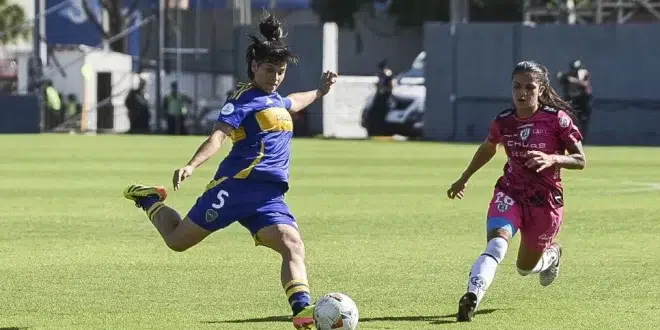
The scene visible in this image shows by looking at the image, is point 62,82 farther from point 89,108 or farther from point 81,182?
point 81,182

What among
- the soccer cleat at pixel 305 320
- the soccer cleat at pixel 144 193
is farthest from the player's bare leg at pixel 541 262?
the soccer cleat at pixel 144 193

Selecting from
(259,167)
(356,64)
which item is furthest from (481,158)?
(356,64)

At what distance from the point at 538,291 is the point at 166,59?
3564 centimetres

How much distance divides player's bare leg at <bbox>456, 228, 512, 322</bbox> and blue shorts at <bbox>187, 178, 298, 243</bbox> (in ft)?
3.79

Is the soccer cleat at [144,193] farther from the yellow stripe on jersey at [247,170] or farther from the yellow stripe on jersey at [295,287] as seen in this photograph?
the yellow stripe on jersey at [295,287]

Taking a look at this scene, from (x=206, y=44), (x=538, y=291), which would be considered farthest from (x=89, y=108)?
(x=538, y=291)

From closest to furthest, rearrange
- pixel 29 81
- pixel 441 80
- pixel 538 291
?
pixel 538 291 → pixel 441 80 → pixel 29 81

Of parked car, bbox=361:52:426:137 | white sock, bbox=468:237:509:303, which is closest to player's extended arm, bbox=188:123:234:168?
white sock, bbox=468:237:509:303

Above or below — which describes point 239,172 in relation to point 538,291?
above

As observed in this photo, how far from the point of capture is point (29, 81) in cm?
4481

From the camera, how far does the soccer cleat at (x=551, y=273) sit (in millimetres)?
10141

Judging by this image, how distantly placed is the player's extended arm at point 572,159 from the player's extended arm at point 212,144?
6.89 feet

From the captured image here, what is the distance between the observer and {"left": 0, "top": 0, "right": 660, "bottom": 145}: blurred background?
126 ft

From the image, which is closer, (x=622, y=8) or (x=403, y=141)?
(x=403, y=141)
